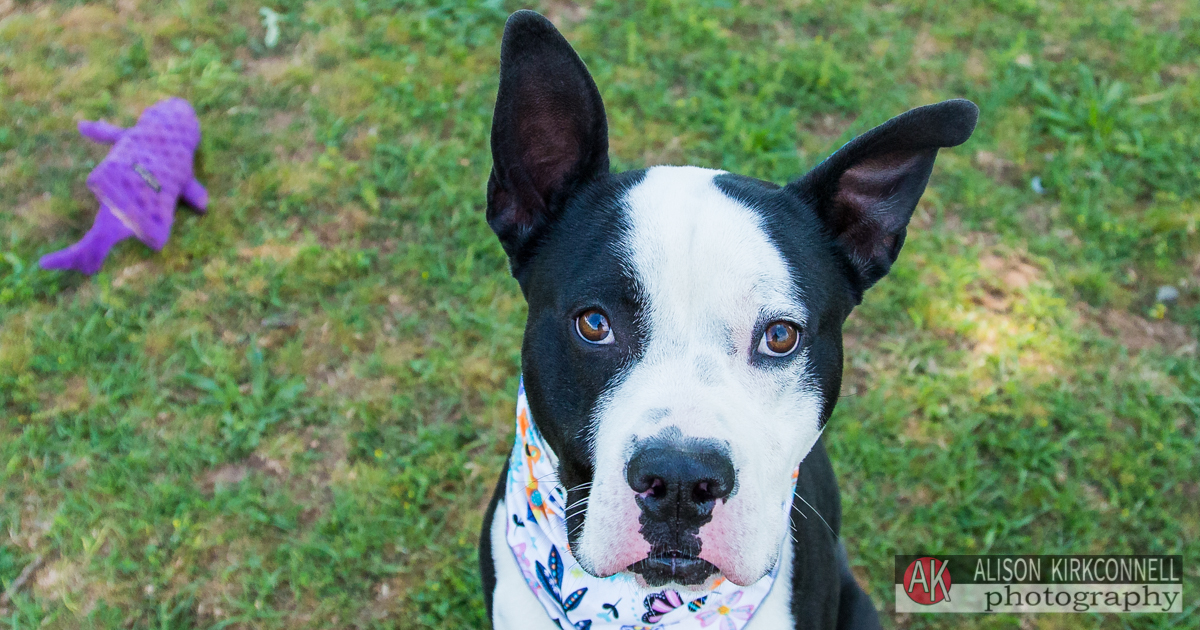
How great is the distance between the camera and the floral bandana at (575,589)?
247 centimetres

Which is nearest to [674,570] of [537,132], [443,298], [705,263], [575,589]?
[575,589]

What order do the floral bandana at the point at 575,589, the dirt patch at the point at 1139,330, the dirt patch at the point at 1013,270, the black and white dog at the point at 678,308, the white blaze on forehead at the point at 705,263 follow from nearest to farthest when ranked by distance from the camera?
1. the black and white dog at the point at 678,308
2. the white blaze on forehead at the point at 705,263
3. the floral bandana at the point at 575,589
4. the dirt patch at the point at 1139,330
5. the dirt patch at the point at 1013,270

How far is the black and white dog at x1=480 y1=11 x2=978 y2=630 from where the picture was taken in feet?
6.38

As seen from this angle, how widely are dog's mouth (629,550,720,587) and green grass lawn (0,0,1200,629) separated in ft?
5.67

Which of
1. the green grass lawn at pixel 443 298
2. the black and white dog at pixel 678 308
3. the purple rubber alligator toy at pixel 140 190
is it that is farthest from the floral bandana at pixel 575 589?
the purple rubber alligator toy at pixel 140 190

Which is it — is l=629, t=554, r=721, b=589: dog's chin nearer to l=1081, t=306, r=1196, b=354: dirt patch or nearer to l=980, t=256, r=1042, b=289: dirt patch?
l=980, t=256, r=1042, b=289: dirt patch

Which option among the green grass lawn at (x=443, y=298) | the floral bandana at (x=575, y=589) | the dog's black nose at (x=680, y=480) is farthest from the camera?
the green grass lawn at (x=443, y=298)

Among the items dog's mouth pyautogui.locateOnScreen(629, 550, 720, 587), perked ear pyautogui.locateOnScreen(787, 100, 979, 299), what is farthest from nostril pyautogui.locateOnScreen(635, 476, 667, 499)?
perked ear pyautogui.locateOnScreen(787, 100, 979, 299)

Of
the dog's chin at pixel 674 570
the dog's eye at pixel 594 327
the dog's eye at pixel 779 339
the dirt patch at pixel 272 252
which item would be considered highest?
the dog's eye at pixel 779 339

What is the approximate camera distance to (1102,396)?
4.25 meters

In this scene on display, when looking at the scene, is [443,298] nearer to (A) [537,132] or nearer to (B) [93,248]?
(B) [93,248]

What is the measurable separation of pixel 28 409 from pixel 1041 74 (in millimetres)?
6221

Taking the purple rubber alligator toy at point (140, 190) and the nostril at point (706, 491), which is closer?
the nostril at point (706, 491)

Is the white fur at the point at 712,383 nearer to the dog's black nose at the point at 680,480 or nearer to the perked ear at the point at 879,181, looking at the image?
the dog's black nose at the point at 680,480
